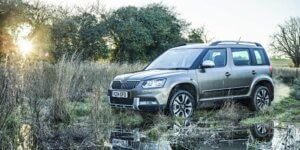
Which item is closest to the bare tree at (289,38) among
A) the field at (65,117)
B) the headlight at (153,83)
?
the field at (65,117)

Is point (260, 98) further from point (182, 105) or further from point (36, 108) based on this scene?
point (36, 108)

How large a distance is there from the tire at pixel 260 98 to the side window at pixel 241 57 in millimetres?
867

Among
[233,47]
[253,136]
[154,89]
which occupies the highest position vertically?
[233,47]

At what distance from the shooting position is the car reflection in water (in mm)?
6621

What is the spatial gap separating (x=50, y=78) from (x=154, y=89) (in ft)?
15.2

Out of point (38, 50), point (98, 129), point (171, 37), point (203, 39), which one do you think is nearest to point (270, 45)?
point (203, 39)

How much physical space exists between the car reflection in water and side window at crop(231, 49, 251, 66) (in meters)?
2.97

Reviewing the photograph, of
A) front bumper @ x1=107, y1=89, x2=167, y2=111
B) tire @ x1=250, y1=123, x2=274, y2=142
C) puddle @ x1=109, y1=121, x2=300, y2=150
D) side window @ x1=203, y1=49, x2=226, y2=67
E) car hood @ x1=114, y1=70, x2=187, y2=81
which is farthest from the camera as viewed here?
side window @ x1=203, y1=49, x2=226, y2=67

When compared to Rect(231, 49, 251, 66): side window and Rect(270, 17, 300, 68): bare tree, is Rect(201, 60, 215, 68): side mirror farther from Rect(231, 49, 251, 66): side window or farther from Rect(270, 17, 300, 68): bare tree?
Rect(270, 17, 300, 68): bare tree

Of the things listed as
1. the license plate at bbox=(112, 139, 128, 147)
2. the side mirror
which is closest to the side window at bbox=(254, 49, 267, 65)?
the side mirror

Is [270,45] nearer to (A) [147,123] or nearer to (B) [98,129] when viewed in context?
(A) [147,123]

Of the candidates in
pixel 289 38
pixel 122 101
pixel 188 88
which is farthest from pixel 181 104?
pixel 289 38

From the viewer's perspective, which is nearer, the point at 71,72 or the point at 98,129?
the point at 98,129

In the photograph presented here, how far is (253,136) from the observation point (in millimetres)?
7695
